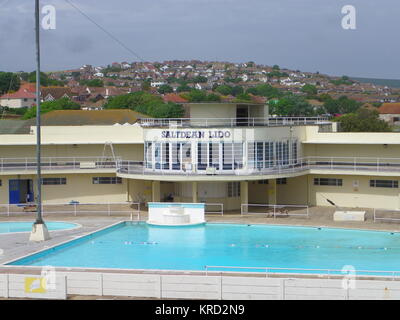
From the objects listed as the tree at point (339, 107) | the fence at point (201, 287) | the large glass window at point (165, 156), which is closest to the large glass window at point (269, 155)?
the large glass window at point (165, 156)

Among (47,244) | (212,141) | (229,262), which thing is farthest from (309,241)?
(47,244)

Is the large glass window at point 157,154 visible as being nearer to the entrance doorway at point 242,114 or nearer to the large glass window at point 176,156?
the large glass window at point 176,156

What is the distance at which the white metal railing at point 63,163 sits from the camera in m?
40.5

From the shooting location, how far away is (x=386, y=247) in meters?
28.7

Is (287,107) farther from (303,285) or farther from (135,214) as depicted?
(303,285)

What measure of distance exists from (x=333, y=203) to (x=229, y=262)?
1532 cm

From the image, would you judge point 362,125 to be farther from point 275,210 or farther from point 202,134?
point 202,134

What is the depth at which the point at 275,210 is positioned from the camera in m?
37.1

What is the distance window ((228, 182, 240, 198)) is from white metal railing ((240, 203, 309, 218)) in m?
0.98

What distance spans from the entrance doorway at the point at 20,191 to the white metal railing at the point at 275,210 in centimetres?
1314

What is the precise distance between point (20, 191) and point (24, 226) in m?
6.91

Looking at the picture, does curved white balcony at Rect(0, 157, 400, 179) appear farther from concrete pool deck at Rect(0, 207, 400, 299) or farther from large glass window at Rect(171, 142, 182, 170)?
concrete pool deck at Rect(0, 207, 400, 299)

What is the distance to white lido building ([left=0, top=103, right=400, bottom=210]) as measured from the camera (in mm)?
36906

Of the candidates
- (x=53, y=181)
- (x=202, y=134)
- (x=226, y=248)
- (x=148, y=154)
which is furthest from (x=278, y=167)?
(x=53, y=181)
